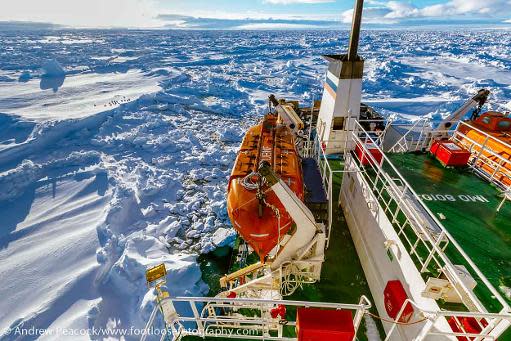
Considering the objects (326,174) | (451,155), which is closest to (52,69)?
(326,174)

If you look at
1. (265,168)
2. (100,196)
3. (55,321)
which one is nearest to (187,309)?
(55,321)

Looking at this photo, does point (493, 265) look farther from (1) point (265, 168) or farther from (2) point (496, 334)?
(1) point (265, 168)

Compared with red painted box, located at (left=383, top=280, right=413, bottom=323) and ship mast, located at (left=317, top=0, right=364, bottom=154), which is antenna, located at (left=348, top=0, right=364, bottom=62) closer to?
ship mast, located at (left=317, top=0, right=364, bottom=154)

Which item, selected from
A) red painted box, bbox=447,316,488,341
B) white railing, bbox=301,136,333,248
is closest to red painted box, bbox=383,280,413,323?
red painted box, bbox=447,316,488,341

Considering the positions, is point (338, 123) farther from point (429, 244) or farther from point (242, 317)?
point (242, 317)

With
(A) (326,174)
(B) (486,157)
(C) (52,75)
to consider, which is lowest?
(C) (52,75)

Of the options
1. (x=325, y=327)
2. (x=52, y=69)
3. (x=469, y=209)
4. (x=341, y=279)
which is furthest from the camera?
(x=52, y=69)

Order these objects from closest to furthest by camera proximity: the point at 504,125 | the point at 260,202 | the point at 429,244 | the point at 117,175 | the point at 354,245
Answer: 1. the point at 429,244
2. the point at 260,202
3. the point at 354,245
4. the point at 504,125
5. the point at 117,175

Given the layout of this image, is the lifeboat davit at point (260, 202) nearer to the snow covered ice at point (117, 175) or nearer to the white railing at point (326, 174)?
the white railing at point (326, 174)
